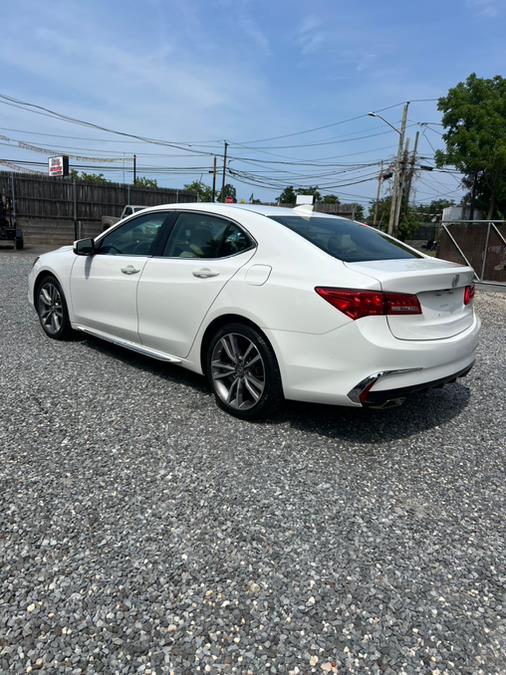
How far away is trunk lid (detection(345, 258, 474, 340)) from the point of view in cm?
311

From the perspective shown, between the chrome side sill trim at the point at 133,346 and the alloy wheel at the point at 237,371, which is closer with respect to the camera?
the alloy wheel at the point at 237,371

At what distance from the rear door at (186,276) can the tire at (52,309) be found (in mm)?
1527

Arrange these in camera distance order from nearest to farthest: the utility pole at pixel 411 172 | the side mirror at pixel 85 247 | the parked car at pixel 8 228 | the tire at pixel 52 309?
the side mirror at pixel 85 247, the tire at pixel 52 309, the parked car at pixel 8 228, the utility pole at pixel 411 172

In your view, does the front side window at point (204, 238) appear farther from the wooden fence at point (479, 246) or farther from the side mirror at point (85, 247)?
the wooden fence at point (479, 246)

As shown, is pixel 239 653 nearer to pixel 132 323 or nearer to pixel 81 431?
pixel 81 431

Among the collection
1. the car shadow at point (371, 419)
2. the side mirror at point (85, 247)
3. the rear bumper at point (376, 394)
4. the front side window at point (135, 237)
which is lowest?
the car shadow at point (371, 419)

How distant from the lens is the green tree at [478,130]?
26812mm

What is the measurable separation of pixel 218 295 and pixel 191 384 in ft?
3.44

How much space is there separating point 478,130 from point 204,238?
2854 cm

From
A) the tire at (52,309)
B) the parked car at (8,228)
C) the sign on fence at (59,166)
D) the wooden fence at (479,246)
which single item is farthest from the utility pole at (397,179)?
the tire at (52,309)

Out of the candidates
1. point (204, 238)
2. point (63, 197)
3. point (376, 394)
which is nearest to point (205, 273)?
point (204, 238)

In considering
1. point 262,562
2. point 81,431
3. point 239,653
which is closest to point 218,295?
point 81,431

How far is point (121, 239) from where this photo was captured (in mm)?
4875

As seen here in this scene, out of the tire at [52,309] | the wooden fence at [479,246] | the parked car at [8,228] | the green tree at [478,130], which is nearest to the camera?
the tire at [52,309]
